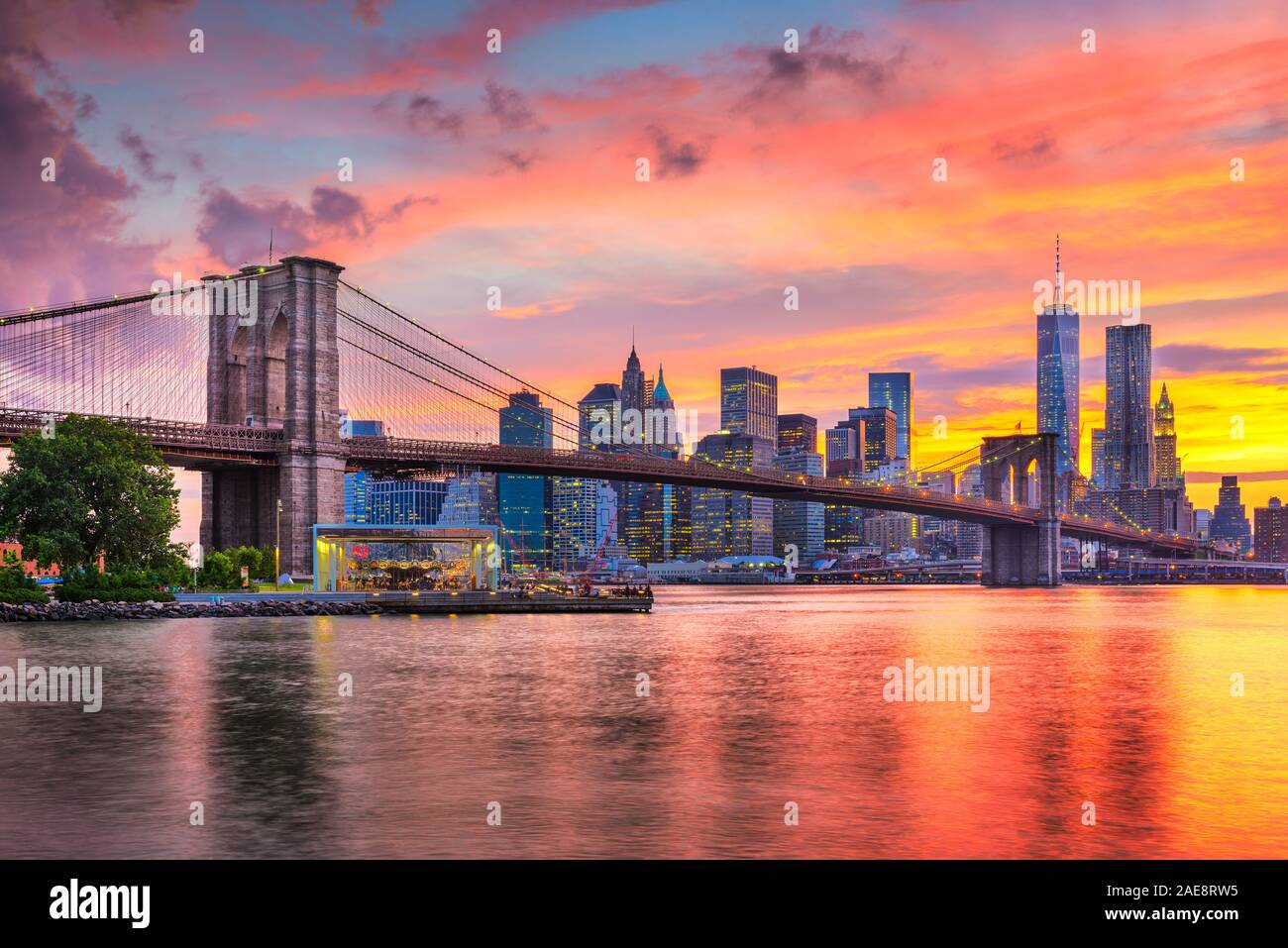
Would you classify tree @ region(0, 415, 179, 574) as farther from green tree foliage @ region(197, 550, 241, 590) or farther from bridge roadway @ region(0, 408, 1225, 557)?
green tree foliage @ region(197, 550, 241, 590)

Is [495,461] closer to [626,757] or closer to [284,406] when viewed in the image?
[284,406]

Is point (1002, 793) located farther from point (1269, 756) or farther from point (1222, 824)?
point (1269, 756)

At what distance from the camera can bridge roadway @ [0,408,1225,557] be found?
3425 inches

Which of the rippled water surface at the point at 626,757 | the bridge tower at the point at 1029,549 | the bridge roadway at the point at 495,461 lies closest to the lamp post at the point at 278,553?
the bridge roadway at the point at 495,461

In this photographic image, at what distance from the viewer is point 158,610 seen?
73312 mm

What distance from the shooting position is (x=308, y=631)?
209 feet

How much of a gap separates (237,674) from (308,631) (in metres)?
23.5

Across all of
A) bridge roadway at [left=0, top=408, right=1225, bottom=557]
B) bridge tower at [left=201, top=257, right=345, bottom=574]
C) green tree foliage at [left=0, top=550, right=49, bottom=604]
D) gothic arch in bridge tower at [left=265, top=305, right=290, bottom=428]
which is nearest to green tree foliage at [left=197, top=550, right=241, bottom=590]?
bridge tower at [left=201, top=257, right=345, bottom=574]

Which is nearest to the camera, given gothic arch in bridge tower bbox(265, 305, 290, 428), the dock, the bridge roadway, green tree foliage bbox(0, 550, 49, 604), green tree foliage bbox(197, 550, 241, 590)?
green tree foliage bbox(0, 550, 49, 604)

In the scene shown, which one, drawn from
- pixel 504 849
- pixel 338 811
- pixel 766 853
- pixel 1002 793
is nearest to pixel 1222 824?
pixel 1002 793

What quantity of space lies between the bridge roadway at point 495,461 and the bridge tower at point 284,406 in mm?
2698

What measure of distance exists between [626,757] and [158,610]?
5743 cm

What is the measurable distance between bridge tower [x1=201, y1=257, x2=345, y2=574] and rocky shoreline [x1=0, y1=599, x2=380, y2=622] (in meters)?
12.9

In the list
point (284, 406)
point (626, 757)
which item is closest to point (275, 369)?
point (284, 406)
